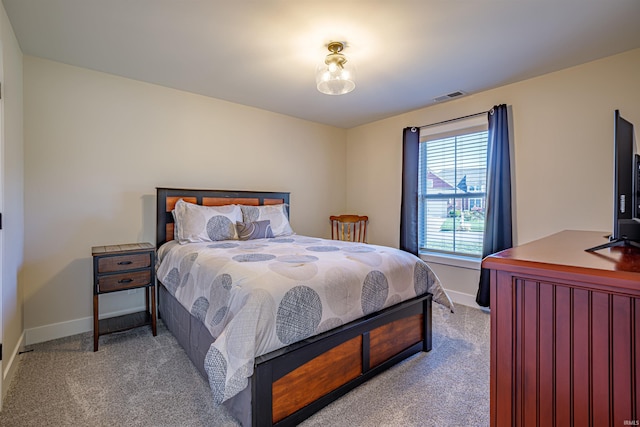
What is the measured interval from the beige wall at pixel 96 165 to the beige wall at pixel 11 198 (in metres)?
0.14

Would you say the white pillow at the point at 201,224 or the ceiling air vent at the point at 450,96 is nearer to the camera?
the white pillow at the point at 201,224

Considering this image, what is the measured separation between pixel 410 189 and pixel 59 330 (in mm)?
3945

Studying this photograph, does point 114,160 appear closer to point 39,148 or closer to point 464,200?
point 39,148

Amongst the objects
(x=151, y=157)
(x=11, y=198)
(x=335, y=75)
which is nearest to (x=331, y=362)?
(x=335, y=75)

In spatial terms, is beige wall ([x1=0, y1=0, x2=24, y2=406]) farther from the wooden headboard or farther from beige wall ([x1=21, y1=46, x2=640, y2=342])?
the wooden headboard

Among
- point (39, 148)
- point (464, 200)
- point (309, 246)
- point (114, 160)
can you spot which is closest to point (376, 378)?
point (309, 246)

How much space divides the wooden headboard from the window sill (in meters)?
2.15

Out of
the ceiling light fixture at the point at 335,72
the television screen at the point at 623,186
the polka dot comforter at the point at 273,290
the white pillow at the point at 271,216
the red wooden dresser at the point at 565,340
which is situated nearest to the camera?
the red wooden dresser at the point at 565,340

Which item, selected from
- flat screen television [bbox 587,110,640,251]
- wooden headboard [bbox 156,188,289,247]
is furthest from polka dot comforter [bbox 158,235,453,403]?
flat screen television [bbox 587,110,640,251]

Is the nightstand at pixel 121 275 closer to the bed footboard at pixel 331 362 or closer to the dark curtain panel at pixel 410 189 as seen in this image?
the bed footboard at pixel 331 362

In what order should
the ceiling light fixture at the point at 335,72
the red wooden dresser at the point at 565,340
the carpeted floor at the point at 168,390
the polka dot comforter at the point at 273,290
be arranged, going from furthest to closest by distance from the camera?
the ceiling light fixture at the point at 335,72
the carpeted floor at the point at 168,390
the polka dot comforter at the point at 273,290
the red wooden dresser at the point at 565,340

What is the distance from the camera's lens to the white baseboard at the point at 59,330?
8.12ft

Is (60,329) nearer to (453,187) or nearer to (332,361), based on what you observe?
(332,361)

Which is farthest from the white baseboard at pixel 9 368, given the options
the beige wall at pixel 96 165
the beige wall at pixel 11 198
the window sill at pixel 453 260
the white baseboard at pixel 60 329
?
the window sill at pixel 453 260
